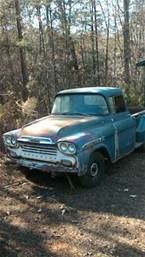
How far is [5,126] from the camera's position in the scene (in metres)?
8.55

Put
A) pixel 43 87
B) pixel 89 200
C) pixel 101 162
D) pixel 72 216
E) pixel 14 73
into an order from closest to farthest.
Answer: pixel 72 216
pixel 89 200
pixel 101 162
pixel 43 87
pixel 14 73

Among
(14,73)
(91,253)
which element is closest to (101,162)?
(91,253)

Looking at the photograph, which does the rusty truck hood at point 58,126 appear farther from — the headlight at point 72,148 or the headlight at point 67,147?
the headlight at point 72,148

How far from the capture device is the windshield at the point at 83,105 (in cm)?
704

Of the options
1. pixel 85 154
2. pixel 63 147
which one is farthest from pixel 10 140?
pixel 85 154

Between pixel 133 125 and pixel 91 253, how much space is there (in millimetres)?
3805

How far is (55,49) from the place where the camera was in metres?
13.1

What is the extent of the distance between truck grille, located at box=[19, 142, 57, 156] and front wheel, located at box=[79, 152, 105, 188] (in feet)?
2.05

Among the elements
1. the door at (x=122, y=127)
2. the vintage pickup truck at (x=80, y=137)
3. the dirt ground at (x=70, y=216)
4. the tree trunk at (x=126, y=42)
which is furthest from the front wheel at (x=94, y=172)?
the tree trunk at (x=126, y=42)

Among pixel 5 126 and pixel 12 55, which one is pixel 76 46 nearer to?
pixel 12 55

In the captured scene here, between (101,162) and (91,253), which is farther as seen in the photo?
(101,162)

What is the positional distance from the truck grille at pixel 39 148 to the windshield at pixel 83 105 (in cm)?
123

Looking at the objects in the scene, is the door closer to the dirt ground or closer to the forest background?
the dirt ground

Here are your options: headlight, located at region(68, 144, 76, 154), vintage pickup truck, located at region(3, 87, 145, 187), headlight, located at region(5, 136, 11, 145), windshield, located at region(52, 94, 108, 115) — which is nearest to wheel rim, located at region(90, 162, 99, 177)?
vintage pickup truck, located at region(3, 87, 145, 187)
